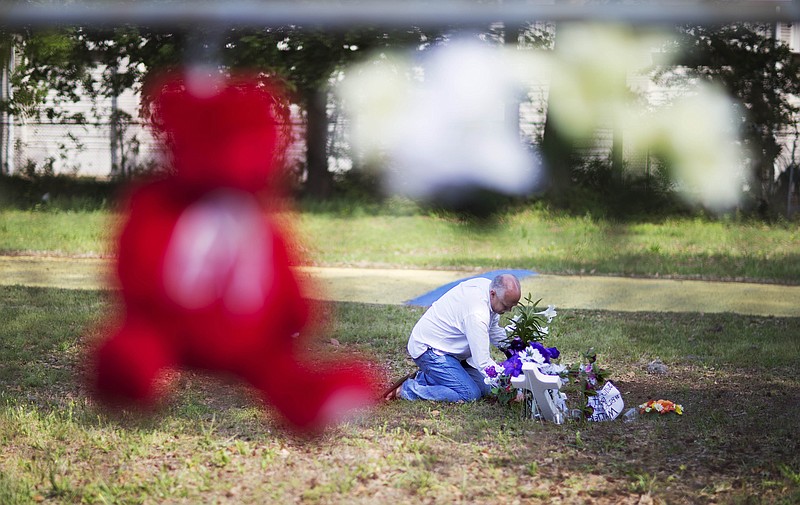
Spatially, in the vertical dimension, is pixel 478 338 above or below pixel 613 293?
above

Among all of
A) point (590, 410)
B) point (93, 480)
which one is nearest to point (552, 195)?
point (93, 480)

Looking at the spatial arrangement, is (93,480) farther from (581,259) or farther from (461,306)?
(581,259)

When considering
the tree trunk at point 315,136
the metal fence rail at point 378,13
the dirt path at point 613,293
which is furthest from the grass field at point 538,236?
the dirt path at point 613,293

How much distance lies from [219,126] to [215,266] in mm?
165

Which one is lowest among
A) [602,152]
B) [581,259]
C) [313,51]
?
[581,259]

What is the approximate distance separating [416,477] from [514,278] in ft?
3.89

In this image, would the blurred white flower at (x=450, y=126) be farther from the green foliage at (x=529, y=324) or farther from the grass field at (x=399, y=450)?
the green foliage at (x=529, y=324)

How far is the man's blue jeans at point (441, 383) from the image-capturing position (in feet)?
15.4

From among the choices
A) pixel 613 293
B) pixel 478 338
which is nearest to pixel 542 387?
pixel 478 338

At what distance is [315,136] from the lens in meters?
1.08

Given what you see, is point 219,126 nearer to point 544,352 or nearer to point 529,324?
point 544,352

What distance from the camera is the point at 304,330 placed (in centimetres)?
122

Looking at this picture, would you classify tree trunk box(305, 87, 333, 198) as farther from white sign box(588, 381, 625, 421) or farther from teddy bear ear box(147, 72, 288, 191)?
white sign box(588, 381, 625, 421)

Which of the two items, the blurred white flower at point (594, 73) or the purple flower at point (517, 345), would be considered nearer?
the blurred white flower at point (594, 73)
